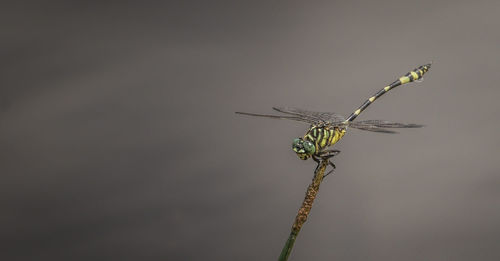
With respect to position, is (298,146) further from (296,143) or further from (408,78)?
(408,78)

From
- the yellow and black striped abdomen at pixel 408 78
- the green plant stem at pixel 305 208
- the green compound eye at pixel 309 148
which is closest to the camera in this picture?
the green plant stem at pixel 305 208

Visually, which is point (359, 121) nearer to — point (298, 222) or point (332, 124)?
point (332, 124)

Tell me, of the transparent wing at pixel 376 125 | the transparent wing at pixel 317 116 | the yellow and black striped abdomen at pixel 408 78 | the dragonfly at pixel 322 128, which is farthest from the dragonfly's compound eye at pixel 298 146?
the yellow and black striped abdomen at pixel 408 78

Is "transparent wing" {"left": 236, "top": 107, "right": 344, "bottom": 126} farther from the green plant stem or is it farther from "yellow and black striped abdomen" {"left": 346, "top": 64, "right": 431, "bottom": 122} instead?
"yellow and black striped abdomen" {"left": 346, "top": 64, "right": 431, "bottom": 122}

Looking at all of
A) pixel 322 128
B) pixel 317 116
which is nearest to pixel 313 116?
pixel 317 116

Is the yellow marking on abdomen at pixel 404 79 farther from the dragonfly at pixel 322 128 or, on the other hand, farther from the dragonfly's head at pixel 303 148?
the dragonfly's head at pixel 303 148

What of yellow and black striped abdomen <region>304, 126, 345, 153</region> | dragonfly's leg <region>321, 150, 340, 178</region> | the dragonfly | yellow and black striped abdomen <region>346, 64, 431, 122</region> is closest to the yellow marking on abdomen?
yellow and black striped abdomen <region>346, 64, 431, 122</region>

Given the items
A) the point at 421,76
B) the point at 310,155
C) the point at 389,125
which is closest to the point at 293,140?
the point at 310,155
